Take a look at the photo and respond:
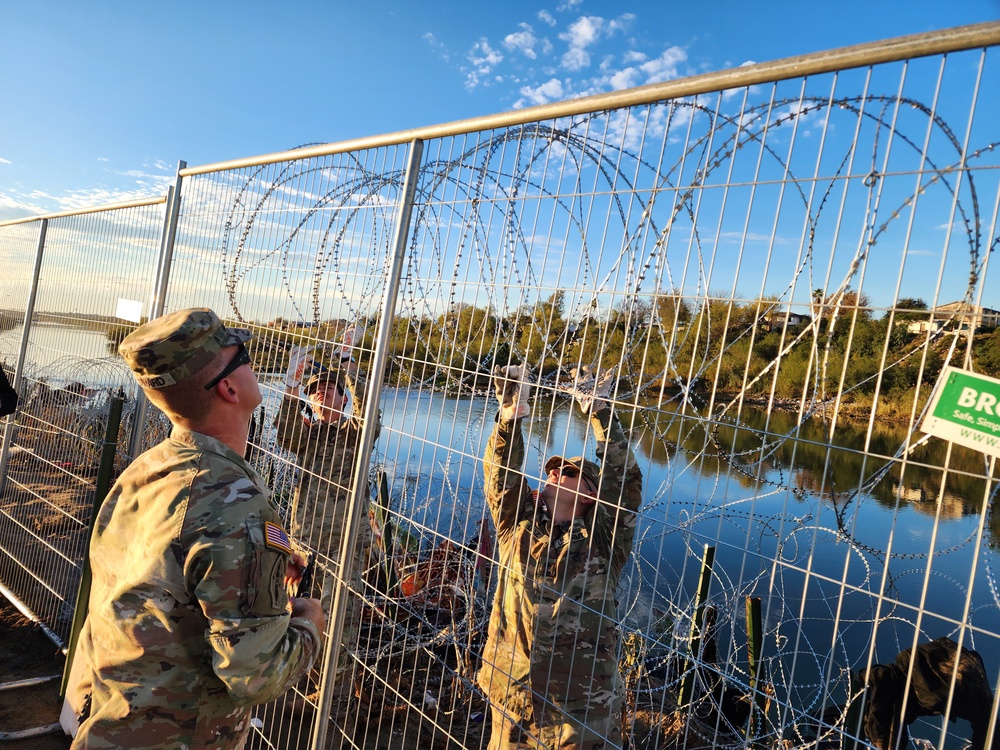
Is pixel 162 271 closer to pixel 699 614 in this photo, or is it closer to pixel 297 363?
pixel 297 363

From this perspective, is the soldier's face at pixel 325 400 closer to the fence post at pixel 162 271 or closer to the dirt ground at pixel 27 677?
the fence post at pixel 162 271

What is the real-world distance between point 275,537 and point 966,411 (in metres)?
1.59

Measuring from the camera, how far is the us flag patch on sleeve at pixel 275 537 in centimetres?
169

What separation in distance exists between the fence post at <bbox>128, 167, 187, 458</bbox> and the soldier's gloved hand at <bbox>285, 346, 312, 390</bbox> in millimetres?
1566

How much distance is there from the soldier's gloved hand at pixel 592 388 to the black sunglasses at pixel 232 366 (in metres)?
0.99

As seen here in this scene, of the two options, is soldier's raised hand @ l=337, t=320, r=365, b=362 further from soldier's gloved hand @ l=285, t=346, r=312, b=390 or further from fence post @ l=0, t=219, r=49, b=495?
fence post @ l=0, t=219, r=49, b=495

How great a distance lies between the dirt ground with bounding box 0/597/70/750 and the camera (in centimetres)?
354

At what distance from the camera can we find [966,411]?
128cm

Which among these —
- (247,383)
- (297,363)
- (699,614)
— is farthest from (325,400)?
(699,614)

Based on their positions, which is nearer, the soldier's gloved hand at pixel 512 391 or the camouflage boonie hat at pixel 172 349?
the camouflage boonie hat at pixel 172 349

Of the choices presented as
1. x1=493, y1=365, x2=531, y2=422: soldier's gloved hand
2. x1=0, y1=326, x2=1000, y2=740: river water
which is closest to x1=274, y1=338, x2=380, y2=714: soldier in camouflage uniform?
x1=0, y1=326, x2=1000, y2=740: river water

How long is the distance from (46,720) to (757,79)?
462 centimetres

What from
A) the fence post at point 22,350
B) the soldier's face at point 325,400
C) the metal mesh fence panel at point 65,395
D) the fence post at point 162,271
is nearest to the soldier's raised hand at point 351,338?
the soldier's face at point 325,400

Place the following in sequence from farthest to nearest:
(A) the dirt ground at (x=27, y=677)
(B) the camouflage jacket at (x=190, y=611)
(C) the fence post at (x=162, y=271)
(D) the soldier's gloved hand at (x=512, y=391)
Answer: (C) the fence post at (x=162, y=271), (A) the dirt ground at (x=27, y=677), (D) the soldier's gloved hand at (x=512, y=391), (B) the camouflage jacket at (x=190, y=611)
